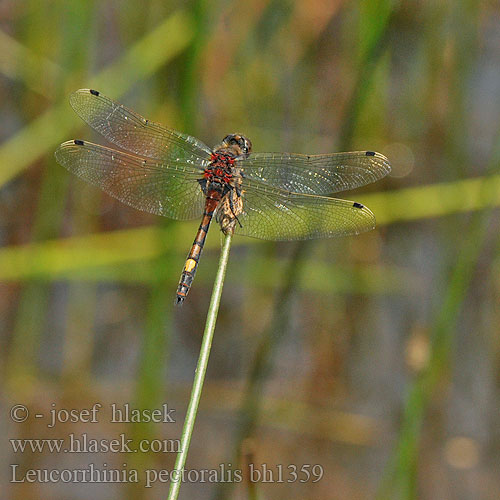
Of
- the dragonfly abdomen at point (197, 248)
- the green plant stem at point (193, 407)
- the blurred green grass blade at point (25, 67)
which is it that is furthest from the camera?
the blurred green grass blade at point (25, 67)

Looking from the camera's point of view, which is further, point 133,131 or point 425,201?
→ point 425,201

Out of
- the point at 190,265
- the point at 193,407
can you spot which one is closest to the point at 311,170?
the point at 190,265

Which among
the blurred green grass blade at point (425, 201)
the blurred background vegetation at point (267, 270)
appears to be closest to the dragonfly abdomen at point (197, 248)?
the blurred background vegetation at point (267, 270)

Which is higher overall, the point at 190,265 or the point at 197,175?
the point at 197,175

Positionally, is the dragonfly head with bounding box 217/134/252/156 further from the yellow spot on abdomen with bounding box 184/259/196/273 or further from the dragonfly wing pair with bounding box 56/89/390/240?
the yellow spot on abdomen with bounding box 184/259/196/273

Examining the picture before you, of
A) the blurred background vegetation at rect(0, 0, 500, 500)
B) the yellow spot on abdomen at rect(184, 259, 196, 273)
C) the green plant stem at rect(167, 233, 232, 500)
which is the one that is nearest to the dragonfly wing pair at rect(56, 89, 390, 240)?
the yellow spot on abdomen at rect(184, 259, 196, 273)

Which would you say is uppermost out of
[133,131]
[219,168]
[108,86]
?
[108,86]

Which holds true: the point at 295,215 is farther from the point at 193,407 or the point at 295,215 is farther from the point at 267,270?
the point at 267,270

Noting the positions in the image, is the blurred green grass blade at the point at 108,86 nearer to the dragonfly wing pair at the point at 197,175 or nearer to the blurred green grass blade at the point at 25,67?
the blurred green grass blade at the point at 25,67
